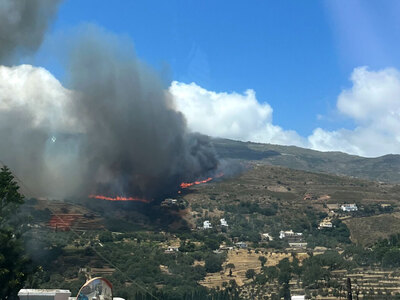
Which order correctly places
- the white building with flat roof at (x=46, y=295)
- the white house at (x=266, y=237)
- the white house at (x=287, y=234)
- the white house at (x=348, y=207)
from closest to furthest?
the white building with flat roof at (x=46, y=295), the white house at (x=266, y=237), the white house at (x=287, y=234), the white house at (x=348, y=207)

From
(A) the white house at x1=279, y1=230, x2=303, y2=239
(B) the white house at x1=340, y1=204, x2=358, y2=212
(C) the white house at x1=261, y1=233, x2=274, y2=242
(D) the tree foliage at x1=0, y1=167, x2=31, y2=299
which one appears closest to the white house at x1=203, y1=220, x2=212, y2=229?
(C) the white house at x1=261, y1=233, x2=274, y2=242

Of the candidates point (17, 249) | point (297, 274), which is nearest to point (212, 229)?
point (297, 274)

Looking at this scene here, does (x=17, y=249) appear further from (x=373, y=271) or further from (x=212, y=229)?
(x=212, y=229)

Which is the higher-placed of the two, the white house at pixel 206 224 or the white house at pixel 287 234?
the white house at pixel 206 224

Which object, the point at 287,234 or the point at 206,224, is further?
the point at 206,224

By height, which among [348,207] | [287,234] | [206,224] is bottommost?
[287,234]

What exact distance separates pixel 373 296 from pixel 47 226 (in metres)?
71.0

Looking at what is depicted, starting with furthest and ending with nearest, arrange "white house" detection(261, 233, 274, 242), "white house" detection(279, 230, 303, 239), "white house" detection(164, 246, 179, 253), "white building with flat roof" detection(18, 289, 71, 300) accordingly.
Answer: "white house" detection(279, 230, 303, 239), "white house" detection(261, 233, 274, 242), "white house" detection(164, 246, 179, 253), "white building with flat roof" detection(18, 289, 71, 300)

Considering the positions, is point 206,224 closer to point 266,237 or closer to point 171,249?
point 266,237

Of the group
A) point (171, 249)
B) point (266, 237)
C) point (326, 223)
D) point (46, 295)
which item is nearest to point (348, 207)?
point (326, 223)

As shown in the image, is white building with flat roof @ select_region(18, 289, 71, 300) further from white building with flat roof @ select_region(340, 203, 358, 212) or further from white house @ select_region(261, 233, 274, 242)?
white building with flat roof @ select_region(340, 203, 358, 212)

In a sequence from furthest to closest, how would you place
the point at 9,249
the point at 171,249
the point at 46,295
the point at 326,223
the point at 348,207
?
1. the point at 348,207
2. the point at 326,223
3. the point at 171,249
4. the point at 9,249
5. the point at 46,295

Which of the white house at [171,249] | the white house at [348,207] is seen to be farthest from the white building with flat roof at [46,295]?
the white house at [348,207]

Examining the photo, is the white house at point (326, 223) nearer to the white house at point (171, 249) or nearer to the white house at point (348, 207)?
the white house at point (348, 207)
